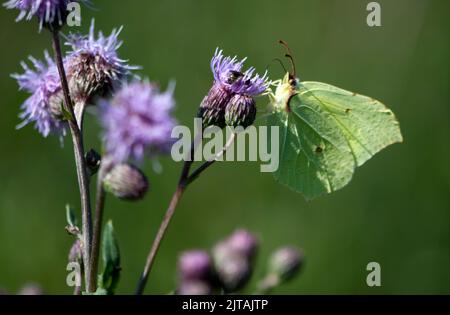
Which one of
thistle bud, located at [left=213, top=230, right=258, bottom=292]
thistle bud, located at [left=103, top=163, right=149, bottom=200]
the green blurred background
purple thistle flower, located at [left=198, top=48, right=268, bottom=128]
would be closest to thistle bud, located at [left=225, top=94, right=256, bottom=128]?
purple thistle flower, located at [left=198, top=48, right=268, bottom=128]

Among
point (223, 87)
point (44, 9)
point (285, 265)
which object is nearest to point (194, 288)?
point (285, 265)

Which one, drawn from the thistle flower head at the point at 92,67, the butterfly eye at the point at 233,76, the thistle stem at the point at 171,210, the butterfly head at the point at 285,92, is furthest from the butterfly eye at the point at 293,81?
the thistle flower head at the point at 92,67

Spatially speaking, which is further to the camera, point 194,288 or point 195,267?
point 195,267

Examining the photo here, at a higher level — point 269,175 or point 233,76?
point 269,175

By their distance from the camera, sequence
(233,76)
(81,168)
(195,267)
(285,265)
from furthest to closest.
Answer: (285,265)
(195,267)
(233,76)
(81,168)

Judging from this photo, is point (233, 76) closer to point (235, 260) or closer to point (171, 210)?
point (171, 210)
